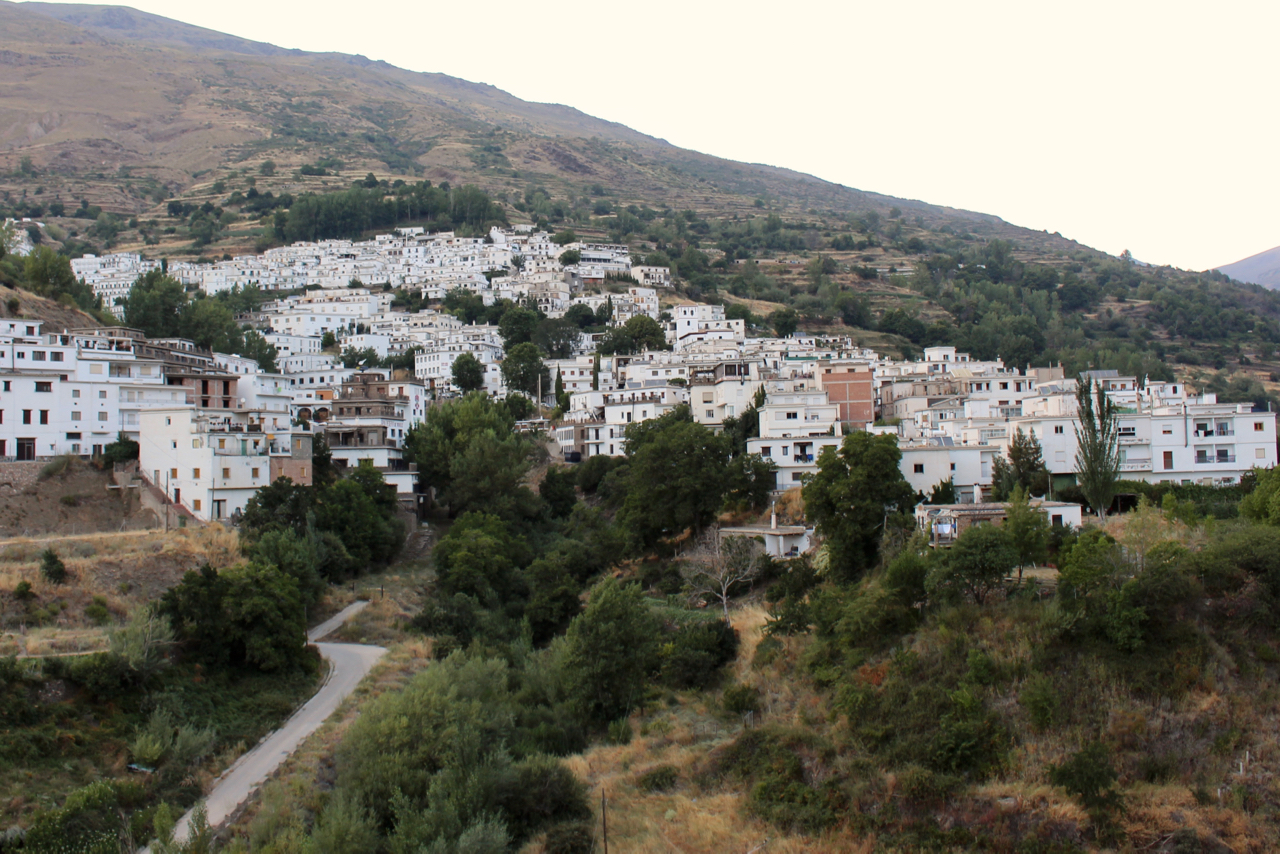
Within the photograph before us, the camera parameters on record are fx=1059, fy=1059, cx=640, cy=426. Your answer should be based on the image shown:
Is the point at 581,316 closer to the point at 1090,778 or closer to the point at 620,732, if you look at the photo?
the point at 620,732

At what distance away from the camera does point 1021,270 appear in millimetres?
112000

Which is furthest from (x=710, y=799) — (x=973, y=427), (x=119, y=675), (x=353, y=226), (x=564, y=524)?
(x=353, y=226)

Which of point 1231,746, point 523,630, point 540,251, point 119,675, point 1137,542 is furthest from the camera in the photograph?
point 540,251

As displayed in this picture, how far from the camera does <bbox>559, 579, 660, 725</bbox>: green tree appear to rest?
23859mm

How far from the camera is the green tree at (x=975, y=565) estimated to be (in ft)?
73.9

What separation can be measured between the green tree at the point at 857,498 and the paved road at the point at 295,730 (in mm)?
12112

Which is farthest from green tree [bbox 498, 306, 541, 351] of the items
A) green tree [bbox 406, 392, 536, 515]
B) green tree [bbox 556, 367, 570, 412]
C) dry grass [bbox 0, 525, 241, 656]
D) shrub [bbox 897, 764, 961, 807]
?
shrub [bbox 897, 764, 961, 807]

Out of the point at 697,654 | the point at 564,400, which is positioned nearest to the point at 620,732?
the point at 697,654

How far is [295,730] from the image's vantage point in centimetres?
2191

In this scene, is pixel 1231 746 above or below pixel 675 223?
below

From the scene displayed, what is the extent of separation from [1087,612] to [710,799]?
8574 mm

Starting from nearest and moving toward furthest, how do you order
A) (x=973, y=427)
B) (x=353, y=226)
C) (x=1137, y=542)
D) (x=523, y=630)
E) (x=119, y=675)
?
(x=119, y=675) < (x=1137, y=542) < (x=523, y=630) < (x=973, y=427) < (x=353, y=226)

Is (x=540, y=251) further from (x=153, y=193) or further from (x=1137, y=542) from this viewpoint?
(x=1137, y=542)

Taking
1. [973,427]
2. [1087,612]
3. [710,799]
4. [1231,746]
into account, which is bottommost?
[710,799]
